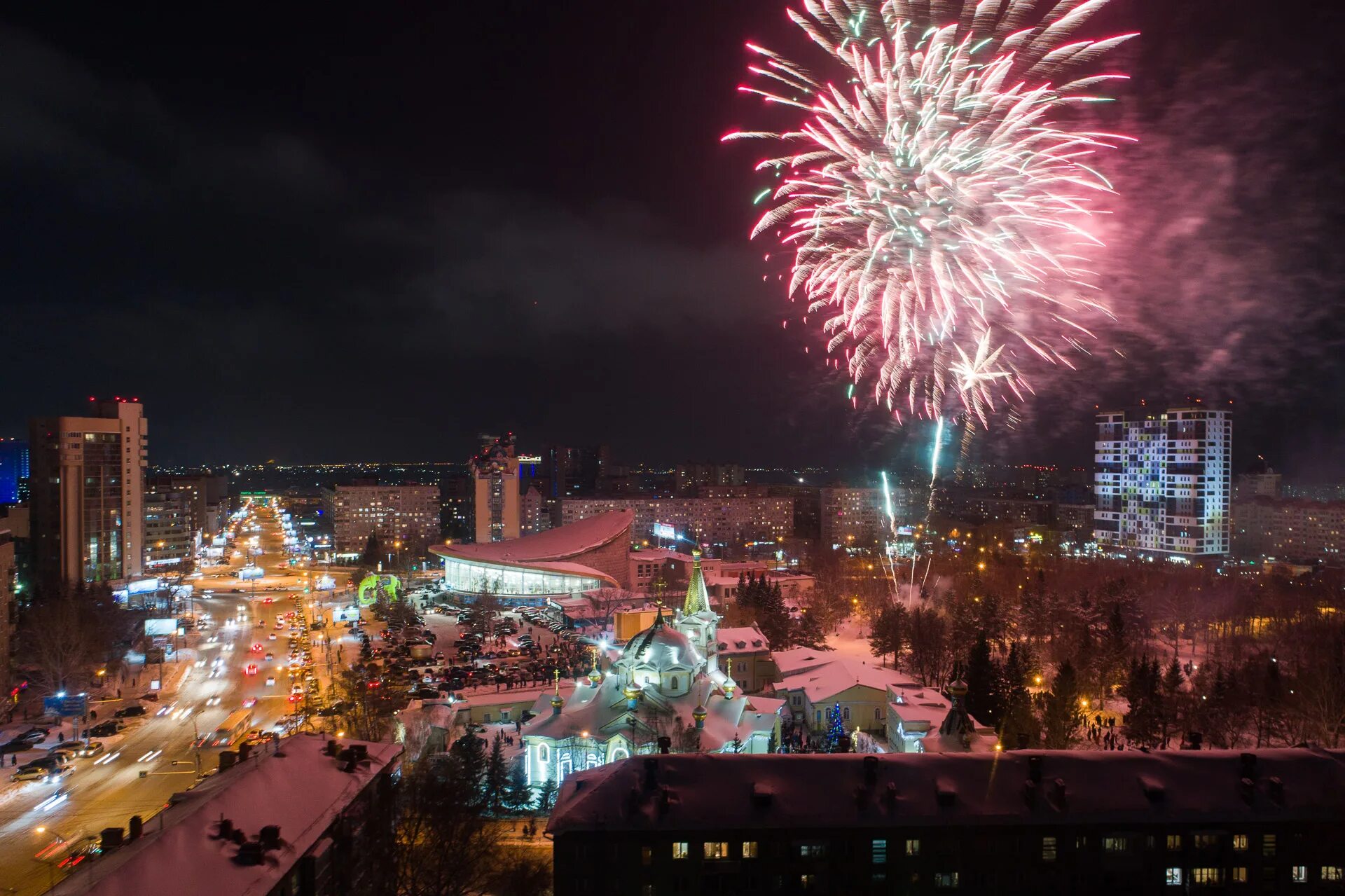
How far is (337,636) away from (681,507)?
38019 mm

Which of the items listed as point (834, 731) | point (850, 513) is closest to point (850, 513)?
point (850, 513)

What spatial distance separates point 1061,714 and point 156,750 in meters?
19.7

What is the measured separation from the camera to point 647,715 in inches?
683

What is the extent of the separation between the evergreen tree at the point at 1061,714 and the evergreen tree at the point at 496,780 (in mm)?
10935

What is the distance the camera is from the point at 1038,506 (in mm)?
67750

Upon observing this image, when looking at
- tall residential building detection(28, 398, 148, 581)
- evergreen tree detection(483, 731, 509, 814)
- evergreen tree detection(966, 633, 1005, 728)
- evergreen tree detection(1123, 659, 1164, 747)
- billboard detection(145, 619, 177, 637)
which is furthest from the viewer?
tall residential building detection(28, 398, 148, 581)

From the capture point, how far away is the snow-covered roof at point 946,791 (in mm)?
10195

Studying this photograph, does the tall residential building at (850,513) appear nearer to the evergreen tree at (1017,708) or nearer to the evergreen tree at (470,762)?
the evergreen tree at (1017,708)

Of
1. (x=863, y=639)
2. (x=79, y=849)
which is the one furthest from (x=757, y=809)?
(x=863, y=639)

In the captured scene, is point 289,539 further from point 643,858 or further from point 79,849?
point 643,858

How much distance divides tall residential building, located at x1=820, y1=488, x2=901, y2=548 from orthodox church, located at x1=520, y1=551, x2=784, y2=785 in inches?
1922

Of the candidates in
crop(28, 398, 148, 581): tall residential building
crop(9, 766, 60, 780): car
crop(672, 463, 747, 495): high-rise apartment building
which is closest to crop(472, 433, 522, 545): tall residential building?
crop(28, 398, 148, 581): tall residential building

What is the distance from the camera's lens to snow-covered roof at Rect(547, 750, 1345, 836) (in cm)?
1020

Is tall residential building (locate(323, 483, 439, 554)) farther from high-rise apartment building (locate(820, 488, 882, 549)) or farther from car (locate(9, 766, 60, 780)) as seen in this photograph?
car (locate(9, 766, 60, 780))
